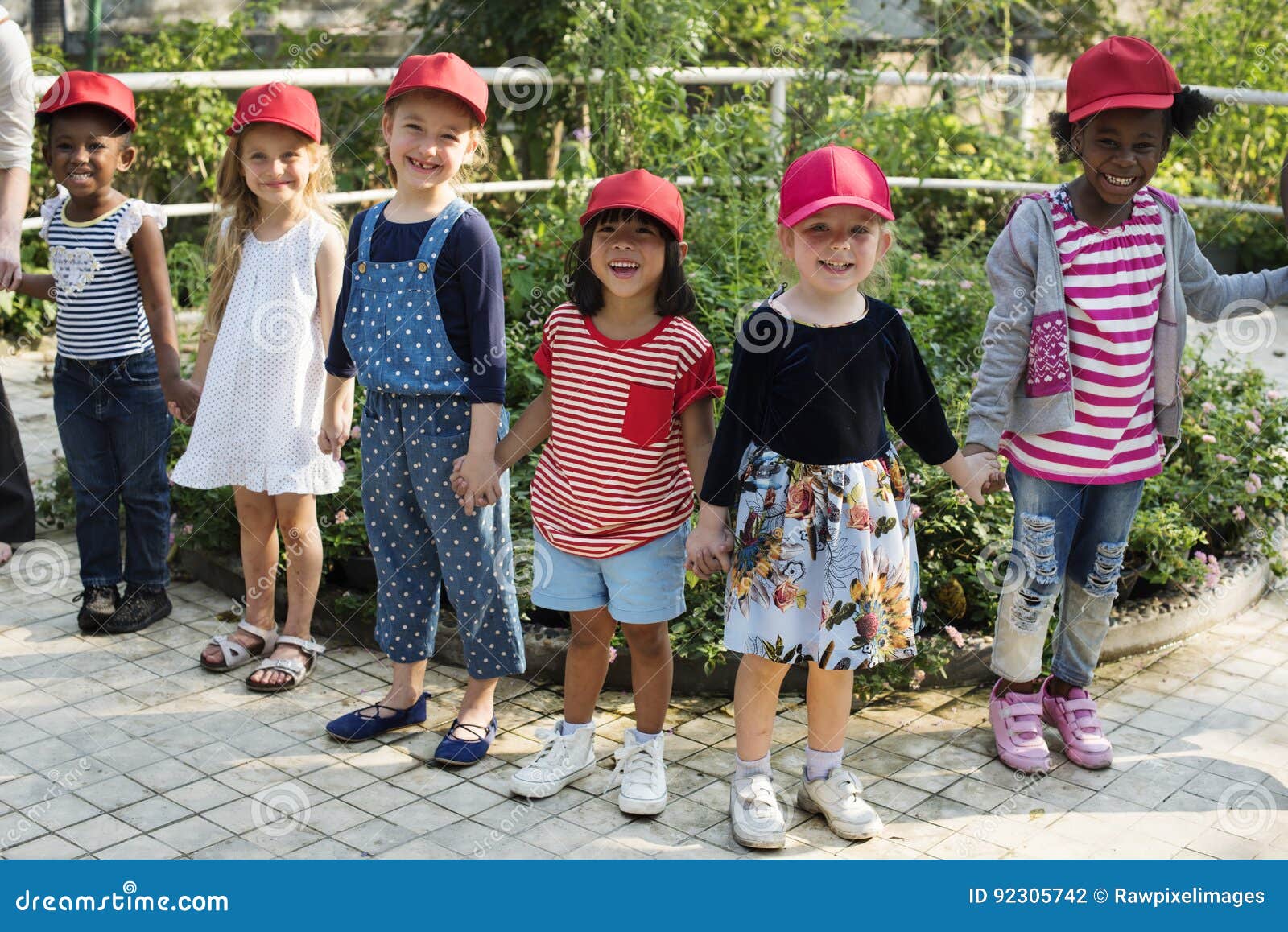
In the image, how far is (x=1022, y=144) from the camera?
9.32 meters

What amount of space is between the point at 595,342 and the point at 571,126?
4.81 meters

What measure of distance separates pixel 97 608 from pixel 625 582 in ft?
Answer: 6.31

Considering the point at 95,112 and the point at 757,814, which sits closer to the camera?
the point at 757,814

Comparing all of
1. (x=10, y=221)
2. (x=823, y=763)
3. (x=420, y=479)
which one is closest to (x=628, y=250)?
(x=420, y=479)

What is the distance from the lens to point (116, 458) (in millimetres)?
4348

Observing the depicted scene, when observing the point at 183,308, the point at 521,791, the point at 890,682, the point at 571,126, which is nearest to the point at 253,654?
the point at 521,791

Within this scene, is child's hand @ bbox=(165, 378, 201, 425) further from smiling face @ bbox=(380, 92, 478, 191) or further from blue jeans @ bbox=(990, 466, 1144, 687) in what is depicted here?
blue jeans @ bbox=(990, 466, 1144, 687)

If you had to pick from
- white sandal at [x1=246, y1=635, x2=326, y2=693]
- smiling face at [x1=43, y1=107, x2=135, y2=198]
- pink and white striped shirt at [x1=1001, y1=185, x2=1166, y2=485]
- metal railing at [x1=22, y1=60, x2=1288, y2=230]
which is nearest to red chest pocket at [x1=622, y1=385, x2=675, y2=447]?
pink and white striped shirt at [x1=1001, y1=185, x2=1166, y2=485]

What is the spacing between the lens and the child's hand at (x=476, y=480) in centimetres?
336

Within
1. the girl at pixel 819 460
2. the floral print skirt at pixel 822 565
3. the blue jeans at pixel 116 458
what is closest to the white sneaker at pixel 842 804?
the girl at pixel 819 460

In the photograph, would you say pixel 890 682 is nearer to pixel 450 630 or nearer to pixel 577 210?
pixel 450 630

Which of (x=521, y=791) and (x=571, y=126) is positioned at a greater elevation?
(x=571, y=126)

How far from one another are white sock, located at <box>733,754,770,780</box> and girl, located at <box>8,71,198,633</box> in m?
1.93

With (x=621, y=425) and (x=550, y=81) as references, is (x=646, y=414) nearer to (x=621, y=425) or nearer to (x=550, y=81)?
(x=621, y=425)
